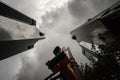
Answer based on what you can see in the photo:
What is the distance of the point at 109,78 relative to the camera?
8891mm

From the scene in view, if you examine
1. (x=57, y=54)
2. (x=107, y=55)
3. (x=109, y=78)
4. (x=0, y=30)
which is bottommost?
(x=109, y=78)

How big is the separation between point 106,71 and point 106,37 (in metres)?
8.09

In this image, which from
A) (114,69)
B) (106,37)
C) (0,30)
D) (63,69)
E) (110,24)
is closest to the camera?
(63,69)

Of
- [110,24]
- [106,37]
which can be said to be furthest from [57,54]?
[106,37]

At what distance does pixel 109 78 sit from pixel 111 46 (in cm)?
184

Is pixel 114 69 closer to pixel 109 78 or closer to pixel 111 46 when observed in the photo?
pixel 109 78

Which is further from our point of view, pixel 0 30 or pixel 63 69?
pixel 0 30

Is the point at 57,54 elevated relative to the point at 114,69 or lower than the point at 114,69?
elevated

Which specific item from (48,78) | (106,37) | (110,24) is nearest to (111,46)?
(48,78)

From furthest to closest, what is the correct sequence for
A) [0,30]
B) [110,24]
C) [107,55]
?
[110,24]
[107,55]
[0,30]

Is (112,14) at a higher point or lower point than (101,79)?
→ higher

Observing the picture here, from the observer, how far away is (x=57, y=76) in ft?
21.6

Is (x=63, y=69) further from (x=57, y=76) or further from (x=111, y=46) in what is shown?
(x=111, y=46)

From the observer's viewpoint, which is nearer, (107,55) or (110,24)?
(107,55)
